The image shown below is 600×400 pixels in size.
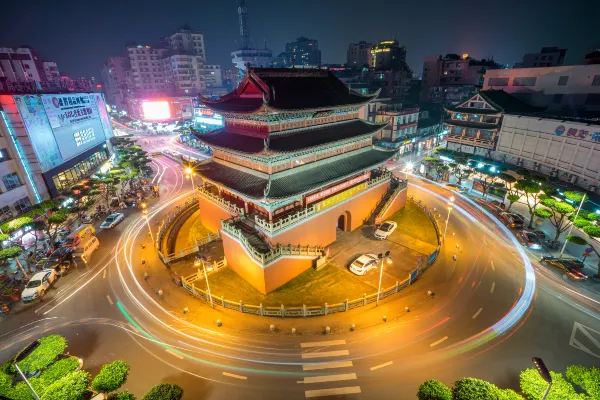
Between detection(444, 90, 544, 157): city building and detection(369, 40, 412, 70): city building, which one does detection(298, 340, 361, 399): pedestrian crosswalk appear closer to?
detection(444, 90, 544, 157): city building

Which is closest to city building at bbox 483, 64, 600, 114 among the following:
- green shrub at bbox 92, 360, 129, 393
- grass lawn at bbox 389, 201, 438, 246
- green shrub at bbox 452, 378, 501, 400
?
grass lawn at bbox 389, 201, 438, 246

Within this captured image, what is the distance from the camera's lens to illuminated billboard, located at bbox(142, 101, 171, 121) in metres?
102

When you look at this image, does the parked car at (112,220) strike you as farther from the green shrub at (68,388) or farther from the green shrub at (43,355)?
the green shrub at (68,388)

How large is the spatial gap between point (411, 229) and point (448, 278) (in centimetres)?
982

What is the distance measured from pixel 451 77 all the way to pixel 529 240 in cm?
7881

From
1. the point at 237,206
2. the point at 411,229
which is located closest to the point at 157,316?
the point at 237,206

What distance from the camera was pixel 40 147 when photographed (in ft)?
133

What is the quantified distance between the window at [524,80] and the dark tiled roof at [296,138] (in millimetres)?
41945

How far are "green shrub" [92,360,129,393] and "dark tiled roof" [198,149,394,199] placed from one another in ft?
48.6

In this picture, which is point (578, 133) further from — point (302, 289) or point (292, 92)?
point (302, 289)

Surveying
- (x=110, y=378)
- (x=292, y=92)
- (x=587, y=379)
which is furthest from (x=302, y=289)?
(x=292, y=92)

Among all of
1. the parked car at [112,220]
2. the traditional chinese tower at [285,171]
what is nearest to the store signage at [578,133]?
the traditional chinese tower at [285,171]

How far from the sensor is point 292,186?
1063 inches

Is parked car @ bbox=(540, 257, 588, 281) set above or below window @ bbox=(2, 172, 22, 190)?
below
